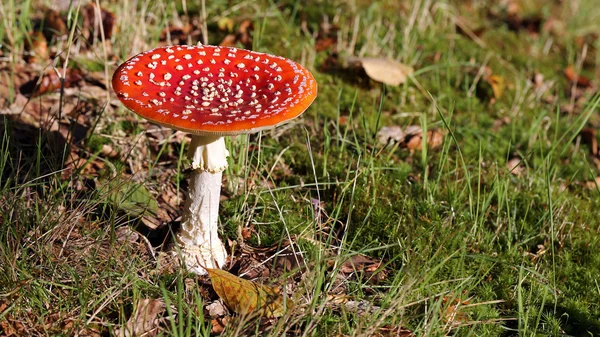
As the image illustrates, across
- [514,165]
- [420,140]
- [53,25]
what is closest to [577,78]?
[514,165]

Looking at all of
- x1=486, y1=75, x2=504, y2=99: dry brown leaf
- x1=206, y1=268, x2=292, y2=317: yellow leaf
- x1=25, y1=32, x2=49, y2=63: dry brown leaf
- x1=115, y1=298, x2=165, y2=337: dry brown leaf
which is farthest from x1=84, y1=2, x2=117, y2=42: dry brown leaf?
x1=486, y1=75, x2=504, y2=99: dry brown leaf

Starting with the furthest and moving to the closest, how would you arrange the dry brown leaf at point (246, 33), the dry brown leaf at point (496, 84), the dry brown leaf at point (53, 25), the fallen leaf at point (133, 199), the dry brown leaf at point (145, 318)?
the dry brown leaf at point (496, 84) → the dry brown leaf at point (246, 33) → the dry brown leaf at point (53, 25) → the fallen leaf at point (133, 199) → the dry brown leaf at point (145, 318)

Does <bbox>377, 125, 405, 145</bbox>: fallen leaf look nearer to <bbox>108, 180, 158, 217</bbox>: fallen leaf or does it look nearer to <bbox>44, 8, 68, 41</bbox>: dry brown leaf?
<bbox>108, 180, 158, 217</bbox>: fallen leaf

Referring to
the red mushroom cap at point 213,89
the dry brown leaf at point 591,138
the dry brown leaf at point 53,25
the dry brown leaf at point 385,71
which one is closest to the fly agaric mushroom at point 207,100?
the red mushroom cap at point 213,89

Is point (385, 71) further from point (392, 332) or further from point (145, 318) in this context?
point (145, 318)

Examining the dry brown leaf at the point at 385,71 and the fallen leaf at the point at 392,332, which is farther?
the dry brown leaf at the point at 385,71

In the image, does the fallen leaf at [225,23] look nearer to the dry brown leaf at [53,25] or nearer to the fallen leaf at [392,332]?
the dry brown leaf at [53,25]
